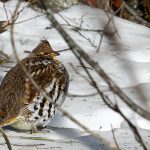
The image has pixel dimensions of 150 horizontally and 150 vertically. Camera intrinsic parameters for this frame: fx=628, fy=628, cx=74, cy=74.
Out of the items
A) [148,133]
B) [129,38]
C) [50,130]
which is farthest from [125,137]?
[129,38]

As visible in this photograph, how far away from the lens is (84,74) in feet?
21.4

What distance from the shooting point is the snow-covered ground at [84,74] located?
4414 millimetres

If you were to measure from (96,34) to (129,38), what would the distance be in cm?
43

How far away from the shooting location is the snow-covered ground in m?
4.41

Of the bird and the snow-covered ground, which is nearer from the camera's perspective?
the snow-covered ground

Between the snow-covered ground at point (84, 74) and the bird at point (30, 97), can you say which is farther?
the bird at point (30, 97)

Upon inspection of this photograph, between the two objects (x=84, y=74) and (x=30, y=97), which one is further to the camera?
(x=84, y=74)

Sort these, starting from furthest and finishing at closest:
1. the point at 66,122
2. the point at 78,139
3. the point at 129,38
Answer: the point at 129,38 < the point at 66,122 < the point at 78,139

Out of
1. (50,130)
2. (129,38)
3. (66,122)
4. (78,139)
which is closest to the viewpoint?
(78,139)

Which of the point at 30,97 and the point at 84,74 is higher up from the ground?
the point at 30,97

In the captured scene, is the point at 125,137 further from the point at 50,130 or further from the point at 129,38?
the point at 129,38

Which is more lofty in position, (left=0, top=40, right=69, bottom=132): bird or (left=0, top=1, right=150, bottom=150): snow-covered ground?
(left=0, top=40, right=69, bottom=132): bird

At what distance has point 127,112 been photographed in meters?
5.30

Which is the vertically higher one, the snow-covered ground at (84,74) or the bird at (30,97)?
the bird at (30,97)
